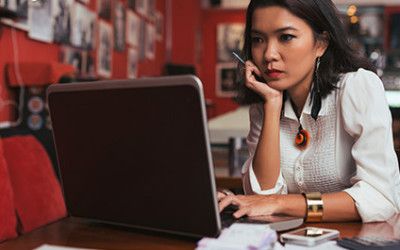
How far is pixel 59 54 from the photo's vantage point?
3.13 meters

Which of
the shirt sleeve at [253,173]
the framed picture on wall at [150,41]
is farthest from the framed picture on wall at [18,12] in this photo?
the framed picture on wall at [150,41]

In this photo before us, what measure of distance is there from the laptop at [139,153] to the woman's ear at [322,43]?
0.62 meters

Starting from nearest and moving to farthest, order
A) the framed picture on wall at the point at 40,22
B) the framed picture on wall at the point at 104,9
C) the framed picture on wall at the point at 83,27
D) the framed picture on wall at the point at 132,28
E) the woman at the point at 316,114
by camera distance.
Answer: the woman at the point at 316,114
the framed picture on wall at the point at 40,22
the framed picture on wall at the point at 83,27
the framed picture on wall at the point at 104,9
the framed picture on wall at the point at 132,28

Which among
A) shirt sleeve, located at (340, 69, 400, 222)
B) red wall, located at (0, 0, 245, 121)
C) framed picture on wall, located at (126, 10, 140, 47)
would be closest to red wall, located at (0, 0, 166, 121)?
red wall, located at (0, 0, 245, 121)

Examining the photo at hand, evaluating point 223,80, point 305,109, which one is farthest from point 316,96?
point 223,80

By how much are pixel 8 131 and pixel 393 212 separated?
172cm

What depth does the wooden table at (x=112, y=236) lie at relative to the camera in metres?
0.80

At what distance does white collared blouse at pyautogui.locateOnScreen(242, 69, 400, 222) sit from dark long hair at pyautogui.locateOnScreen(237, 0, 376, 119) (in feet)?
0.10

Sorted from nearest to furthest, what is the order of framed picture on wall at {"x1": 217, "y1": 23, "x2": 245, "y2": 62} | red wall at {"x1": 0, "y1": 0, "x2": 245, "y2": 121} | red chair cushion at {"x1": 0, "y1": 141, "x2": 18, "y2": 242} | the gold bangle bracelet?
the gold bangle bracelet
red chair cushion at {"x1": 0, "y1": 141, "x2": 18, "y2": 242}
red wall at {"x1": 0, "y1": 0, "x2": 245, "y2": 121}
framed picture on wall at {"x1": 217, "y1": 23, "x2": 245, "y2": 62}

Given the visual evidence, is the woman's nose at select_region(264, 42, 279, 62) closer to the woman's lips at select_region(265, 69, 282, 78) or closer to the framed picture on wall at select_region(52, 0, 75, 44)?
the woman's lips at select_region(265, 69, 282, 78)

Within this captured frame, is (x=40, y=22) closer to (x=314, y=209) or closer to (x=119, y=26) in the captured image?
(x=119, y=26)

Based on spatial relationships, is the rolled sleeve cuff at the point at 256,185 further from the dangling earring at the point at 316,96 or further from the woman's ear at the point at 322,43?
the woman's ear at the point at 322,43

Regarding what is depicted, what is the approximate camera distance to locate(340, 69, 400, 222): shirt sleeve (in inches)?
40.9

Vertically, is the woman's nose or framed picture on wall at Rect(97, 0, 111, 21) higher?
framed picture on wall at Rect(97, 0, 111, 21)
